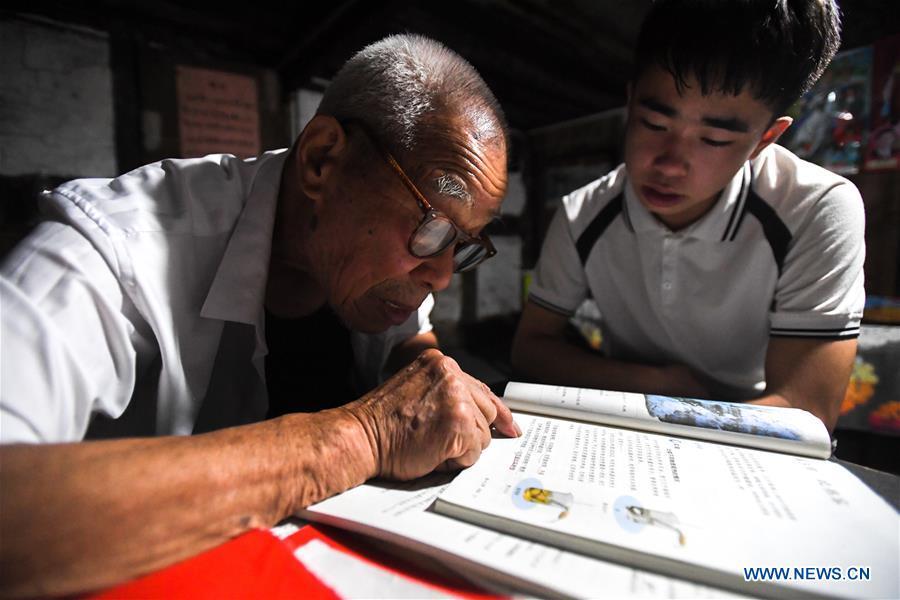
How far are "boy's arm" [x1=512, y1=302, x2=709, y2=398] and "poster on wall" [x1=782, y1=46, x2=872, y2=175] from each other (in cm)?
152

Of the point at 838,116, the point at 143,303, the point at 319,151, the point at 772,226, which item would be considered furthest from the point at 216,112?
the point at 838,116

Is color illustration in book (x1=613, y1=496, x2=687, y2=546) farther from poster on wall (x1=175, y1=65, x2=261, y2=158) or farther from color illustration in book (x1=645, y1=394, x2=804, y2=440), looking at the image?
poster on wall (x1=175, y1=65, x2=261, y2=158)

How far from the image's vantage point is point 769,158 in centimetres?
118

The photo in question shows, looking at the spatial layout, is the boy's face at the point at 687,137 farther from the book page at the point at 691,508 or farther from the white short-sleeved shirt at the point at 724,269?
the book page at the point at 691,508

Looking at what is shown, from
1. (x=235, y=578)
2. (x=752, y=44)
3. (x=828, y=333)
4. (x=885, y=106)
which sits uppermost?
(x=885, y=106)

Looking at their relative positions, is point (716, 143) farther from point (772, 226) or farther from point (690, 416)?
point (690, 416)

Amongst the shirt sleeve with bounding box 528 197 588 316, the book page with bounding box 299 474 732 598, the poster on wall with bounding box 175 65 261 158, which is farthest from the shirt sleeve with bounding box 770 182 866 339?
the poster on wall with bounding box 175 65 261 158

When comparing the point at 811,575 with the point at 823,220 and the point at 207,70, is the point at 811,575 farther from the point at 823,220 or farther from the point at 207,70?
the point at 207,70

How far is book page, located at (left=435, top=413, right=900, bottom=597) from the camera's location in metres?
0.42

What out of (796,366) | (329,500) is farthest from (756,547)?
(796,366)

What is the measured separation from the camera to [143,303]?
26.0 inches

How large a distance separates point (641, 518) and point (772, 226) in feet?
3.17

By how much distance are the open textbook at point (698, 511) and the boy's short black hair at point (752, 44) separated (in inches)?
30.2

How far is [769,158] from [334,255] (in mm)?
1194
